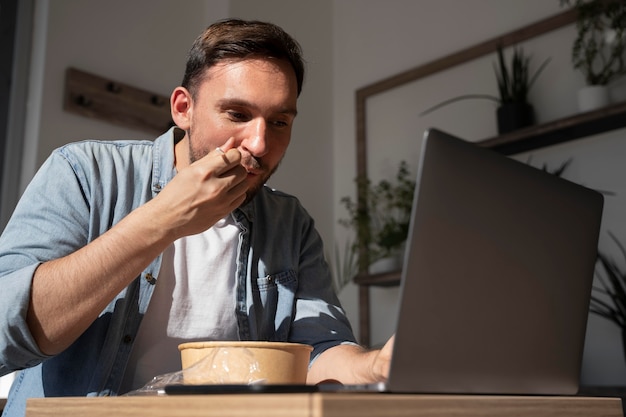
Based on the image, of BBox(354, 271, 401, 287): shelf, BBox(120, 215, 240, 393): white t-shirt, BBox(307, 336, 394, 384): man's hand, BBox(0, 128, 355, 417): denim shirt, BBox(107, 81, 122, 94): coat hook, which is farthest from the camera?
BBox(354, 271, 401, 287): shelf

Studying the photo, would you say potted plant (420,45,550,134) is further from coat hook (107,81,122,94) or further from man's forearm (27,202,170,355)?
man's forearm (27,202,170,355)

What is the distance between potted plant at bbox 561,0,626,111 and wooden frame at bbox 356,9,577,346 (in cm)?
12

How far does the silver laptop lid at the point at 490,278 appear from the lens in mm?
673

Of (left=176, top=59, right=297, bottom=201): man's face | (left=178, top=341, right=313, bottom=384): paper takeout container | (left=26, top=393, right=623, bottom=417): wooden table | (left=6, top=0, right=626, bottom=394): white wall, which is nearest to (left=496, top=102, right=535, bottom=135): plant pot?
(left=6, top=0, right=626, bottom=394): white wall

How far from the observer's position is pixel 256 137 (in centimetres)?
126

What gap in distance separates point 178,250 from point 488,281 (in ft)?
2.36

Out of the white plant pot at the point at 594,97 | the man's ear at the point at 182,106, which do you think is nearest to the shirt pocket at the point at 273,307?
the man's ear at the point at 182,106

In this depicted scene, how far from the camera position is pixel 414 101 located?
345cm

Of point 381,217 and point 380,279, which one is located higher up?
point 381,217

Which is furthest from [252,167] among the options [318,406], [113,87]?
[113,87]

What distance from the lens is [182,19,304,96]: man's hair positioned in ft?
4.32

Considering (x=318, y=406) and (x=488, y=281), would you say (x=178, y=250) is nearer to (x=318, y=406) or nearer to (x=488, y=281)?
(x=488, y=281)

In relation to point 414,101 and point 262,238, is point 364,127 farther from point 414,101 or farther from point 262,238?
point 262,238

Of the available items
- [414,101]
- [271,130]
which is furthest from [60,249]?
[414,101]
